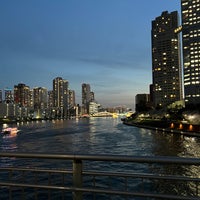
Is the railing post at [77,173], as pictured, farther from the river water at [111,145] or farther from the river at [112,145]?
the river at [112,145]

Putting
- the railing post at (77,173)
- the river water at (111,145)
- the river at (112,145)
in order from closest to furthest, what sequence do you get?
the railing post at (77,173) → the river water at (111,145) → the river at (112,145)

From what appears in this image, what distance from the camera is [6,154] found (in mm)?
4910

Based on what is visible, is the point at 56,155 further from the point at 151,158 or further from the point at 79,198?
the point at 151,158

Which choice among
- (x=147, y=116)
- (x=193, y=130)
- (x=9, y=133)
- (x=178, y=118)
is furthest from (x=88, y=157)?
(x=147, y=116)

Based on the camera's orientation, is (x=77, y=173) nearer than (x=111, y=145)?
Yes

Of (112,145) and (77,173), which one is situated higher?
(77,173)

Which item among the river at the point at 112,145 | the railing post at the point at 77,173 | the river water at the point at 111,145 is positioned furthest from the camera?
the river at the point at 112,145

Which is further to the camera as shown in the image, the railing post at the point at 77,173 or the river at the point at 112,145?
the river at the point at 112,145

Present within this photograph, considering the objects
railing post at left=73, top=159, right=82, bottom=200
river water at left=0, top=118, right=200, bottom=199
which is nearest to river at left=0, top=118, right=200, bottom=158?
river water at left=0, top=118, right=200, bottom=199

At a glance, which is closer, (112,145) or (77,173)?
(77,173)

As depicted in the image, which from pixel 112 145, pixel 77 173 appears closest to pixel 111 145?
pixel 112 145

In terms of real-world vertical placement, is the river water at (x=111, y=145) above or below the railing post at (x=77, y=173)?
below

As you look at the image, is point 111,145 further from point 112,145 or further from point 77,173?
point 77,173

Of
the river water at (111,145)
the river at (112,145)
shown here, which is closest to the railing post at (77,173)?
the river water at (111,145)
